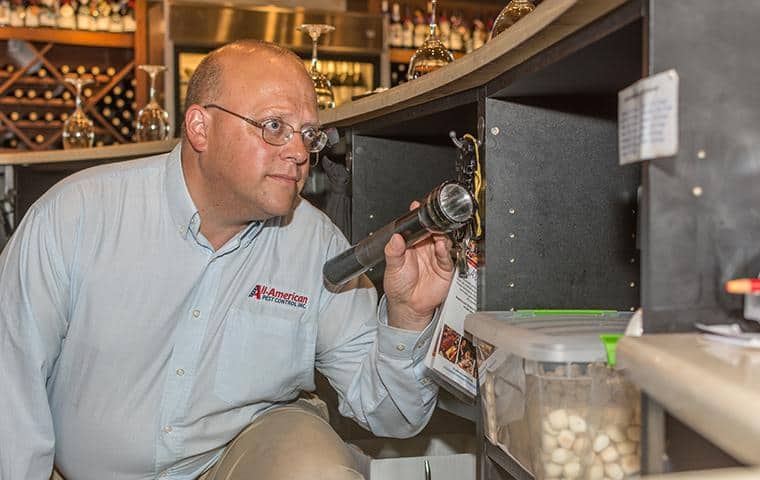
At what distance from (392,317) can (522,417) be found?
56 centimetres

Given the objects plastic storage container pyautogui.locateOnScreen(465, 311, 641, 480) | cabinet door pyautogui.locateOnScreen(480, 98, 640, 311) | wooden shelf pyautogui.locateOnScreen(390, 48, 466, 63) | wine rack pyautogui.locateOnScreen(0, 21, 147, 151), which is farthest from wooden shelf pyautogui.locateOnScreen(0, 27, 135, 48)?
plastic storage container pyautogui.locateOnScreen(465, 311, 641, 480)

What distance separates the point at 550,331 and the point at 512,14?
71cm

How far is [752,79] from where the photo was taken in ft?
2.53

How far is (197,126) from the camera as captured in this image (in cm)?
166

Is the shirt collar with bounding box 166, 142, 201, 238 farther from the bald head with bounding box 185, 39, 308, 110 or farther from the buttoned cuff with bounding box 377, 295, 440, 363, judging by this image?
the buttoned cuff with bounding box 377, 295, 440, 363

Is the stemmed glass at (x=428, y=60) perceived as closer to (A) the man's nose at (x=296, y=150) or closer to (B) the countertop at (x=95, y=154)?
(A) the man's nose at (x=296, y=150)

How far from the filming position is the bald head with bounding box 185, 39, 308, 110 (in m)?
1.62

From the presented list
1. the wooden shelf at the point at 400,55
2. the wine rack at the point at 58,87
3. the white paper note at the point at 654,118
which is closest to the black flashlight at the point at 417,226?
the white paper note at the point at 654,118

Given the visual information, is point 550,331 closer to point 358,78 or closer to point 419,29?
point 358,78

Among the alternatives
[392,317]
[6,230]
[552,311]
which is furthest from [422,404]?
[6,230]

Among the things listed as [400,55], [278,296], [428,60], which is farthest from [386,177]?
[400,55]

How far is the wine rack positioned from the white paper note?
15.1 ft

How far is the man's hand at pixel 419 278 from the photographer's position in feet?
4.91

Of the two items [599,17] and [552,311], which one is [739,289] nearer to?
[599,17]
